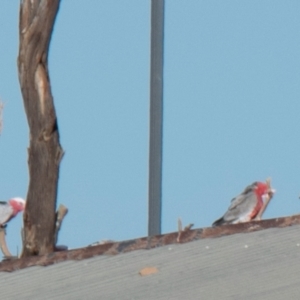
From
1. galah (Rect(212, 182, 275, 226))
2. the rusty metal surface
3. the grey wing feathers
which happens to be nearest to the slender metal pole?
the rusty metal surface

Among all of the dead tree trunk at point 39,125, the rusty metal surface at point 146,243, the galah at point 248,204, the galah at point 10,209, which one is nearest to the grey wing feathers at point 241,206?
the galah at point 248,204

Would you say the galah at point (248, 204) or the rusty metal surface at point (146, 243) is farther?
the galah at point (248, 204)

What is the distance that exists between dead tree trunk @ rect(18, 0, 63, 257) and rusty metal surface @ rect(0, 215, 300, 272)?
617 millimetres

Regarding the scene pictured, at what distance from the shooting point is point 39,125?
4562 mm

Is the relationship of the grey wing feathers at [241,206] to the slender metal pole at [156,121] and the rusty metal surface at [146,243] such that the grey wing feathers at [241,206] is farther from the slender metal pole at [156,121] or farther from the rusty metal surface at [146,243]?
the rusty metal surface at [146,243]

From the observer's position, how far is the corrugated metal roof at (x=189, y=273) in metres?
3.34

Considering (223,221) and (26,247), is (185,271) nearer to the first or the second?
(26,247)

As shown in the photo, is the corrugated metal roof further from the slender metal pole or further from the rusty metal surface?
the slender metal pole

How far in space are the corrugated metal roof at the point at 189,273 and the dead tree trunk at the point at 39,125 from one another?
0.73 meters

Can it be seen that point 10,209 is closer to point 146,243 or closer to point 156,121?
point 156,121

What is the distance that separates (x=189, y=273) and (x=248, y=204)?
186 inches

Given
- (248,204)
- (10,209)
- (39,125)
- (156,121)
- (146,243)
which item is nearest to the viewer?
(146,243)

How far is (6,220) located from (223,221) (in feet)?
7.97

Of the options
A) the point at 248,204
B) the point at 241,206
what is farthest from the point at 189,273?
the point at 248,204
